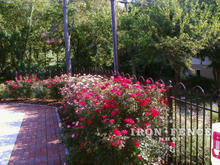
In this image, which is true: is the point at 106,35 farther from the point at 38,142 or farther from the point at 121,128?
the point at 121,128

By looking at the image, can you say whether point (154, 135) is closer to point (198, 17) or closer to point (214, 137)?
point (214, 137)

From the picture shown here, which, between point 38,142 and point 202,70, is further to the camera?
point 202,70

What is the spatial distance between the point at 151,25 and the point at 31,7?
9.03 metres

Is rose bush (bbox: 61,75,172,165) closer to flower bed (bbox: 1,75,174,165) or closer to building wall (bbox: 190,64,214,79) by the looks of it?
flower bed (bbox: 1,75,174,165)

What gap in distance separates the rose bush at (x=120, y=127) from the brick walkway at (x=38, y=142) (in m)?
0.96

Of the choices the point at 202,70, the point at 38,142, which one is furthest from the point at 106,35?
the point at 38,142

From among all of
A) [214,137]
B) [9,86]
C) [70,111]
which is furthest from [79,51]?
[214,137]

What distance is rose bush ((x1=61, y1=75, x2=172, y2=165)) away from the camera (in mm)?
3066

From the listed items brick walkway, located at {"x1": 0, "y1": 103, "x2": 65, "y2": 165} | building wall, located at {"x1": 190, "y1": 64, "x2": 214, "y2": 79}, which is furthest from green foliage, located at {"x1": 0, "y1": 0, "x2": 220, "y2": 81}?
brick walkway, located at {"x1": 0, "y1": 103, "x2": 65, "y2": 165}

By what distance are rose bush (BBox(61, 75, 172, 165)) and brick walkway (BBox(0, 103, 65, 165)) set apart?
3.15 feet

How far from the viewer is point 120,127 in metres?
3.27

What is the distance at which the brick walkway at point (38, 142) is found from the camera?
165 inches

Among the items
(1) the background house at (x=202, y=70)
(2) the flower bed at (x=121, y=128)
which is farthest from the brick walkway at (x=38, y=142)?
(1) the background house at (x=202, y=70)

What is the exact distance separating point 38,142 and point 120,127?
2530 millimetres
